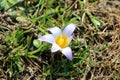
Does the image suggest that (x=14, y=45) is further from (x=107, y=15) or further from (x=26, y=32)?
(x=107, y=15)

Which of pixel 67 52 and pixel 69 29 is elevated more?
pixel 69 29

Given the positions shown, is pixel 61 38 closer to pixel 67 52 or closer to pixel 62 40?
pixel 62 40

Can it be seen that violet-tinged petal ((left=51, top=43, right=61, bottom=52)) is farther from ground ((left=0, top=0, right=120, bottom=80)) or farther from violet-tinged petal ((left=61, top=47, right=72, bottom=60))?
ground ((left=0, top=0, right=120, bottom=80))

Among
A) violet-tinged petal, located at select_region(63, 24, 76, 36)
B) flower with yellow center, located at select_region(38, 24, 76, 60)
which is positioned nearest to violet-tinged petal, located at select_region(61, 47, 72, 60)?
flower with yellow center, located at select_region(38, 24, 76, 60)

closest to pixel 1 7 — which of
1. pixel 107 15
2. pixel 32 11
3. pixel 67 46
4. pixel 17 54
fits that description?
pixel 32 11

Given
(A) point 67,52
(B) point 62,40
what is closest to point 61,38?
(B) point 62,40

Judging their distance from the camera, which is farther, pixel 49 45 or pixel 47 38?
pixel 49 45

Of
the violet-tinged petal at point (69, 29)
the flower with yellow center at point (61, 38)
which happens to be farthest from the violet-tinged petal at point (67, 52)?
the violet-tinged petal at point (69, 29)
